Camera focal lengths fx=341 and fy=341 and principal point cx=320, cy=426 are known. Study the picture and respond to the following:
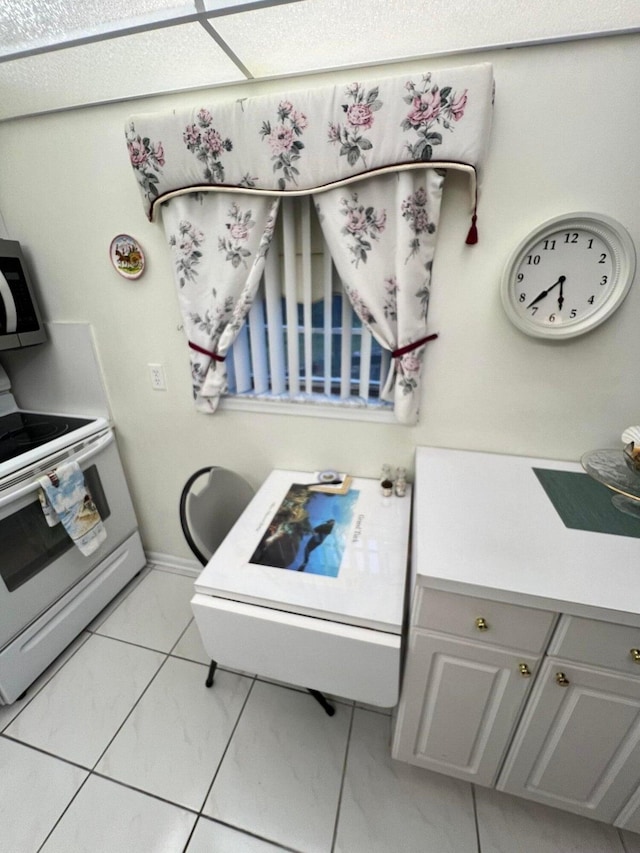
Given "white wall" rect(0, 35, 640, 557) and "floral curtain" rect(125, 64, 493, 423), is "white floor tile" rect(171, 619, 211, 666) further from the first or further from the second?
"floral curtain" rect(125, 64, 493, 423)

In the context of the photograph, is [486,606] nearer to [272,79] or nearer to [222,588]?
[222,588]

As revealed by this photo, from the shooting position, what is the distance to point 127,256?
4.58ft

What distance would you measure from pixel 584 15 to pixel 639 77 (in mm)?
210

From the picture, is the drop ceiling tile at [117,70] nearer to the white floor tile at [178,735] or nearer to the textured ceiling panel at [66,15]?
the textured ceiling panel at [66,15]

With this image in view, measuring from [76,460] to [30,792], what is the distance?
1.11 m

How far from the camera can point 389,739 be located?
1240mm

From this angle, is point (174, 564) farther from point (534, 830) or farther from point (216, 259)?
point (534, 830)

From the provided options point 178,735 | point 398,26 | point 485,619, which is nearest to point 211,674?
point 178,735

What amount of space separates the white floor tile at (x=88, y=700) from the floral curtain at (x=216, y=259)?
134 cm

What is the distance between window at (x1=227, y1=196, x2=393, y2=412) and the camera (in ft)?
4.12

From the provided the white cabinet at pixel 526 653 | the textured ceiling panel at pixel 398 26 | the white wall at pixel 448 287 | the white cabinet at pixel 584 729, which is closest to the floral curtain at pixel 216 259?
the white wall at pixel 448 287

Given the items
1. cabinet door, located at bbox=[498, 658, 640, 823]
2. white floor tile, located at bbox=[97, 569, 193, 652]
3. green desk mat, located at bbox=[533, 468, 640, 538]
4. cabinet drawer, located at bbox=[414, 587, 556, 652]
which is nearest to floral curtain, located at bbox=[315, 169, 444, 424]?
green desk mat, located at bbox=[533, 468, 640, 538]

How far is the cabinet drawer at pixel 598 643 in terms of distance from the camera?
0.74 m

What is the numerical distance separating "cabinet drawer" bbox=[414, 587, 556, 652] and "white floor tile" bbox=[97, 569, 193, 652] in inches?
52.3
